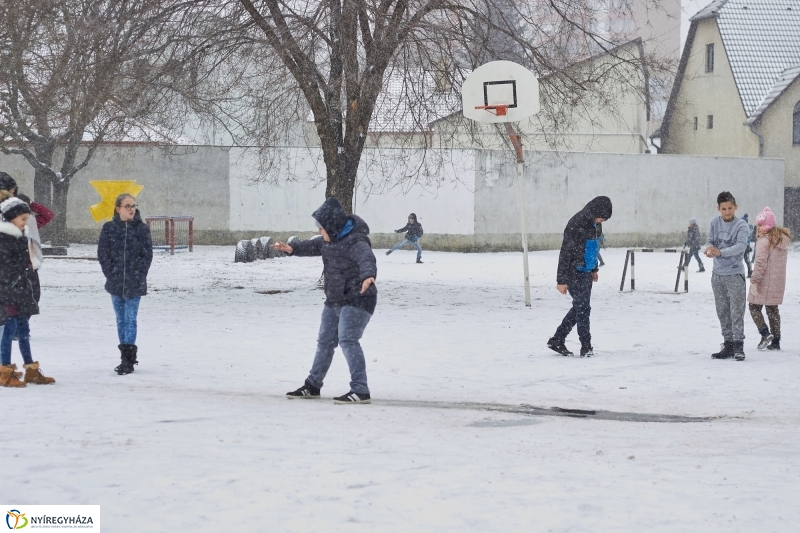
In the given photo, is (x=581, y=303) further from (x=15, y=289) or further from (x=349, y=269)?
(x=15, y=289)

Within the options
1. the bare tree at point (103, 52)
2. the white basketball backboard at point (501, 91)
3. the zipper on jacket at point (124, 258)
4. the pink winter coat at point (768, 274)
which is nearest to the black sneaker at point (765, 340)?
the pink winter coat at point (768, 274)

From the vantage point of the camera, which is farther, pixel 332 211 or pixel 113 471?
pixel 332 211

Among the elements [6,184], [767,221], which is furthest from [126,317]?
[767,221]

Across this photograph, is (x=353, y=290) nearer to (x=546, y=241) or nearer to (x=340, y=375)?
(x=340, y=375)

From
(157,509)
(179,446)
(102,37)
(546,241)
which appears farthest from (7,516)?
(546,241)

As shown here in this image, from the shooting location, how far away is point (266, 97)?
718 inches

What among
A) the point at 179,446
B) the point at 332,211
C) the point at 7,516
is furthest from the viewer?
the point at 332,211

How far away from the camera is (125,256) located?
9914mm

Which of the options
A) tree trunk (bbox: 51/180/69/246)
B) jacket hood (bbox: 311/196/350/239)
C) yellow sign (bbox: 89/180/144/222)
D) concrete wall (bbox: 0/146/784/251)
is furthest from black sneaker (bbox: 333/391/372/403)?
tree trunk (bbox: 51/180/69/246)

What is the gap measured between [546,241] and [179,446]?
30.3 m

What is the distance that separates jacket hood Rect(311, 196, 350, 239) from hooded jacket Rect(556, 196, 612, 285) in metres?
3.69

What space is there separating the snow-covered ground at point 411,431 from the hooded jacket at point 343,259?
0.83m

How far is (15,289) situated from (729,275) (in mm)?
6876

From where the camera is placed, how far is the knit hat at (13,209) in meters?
8.97
